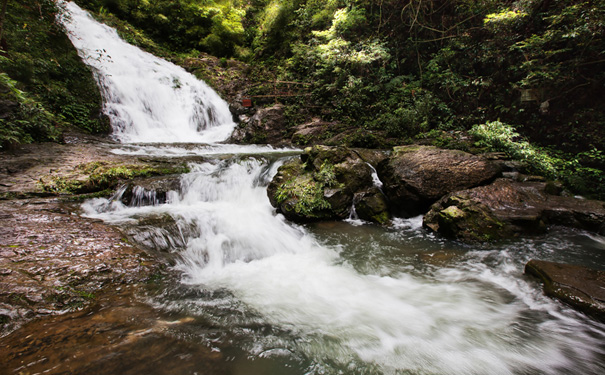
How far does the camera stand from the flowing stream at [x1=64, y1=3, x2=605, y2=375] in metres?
1.95

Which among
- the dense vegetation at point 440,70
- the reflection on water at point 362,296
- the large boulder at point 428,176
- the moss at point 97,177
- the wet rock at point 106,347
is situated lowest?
the reflection on water at point 362,296

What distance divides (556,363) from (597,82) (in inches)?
341

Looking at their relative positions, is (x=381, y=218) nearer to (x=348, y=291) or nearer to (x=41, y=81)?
(x=348, y=291)

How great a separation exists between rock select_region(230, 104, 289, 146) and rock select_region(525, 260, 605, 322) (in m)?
9.54

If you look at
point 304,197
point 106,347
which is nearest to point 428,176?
point 304,197

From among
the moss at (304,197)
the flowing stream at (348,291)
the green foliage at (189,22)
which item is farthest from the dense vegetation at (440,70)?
the flowing stream at (348,291)

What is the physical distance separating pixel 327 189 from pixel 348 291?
9.12 ft

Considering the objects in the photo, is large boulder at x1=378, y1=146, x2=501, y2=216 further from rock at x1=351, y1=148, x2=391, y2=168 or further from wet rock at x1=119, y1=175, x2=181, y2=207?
wet rock at x1=119, y1=175, x2=181, y2=207

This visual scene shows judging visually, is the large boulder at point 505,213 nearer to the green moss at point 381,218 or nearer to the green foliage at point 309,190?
the green moss at point 381,218

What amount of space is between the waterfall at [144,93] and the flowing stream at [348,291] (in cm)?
559

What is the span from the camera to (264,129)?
11.4 meters

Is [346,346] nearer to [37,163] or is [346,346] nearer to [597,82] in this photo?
[37,163]

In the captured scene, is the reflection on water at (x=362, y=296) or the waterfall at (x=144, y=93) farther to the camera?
the waterfall at (x=144, y=93)

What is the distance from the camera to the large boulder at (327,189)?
5234 millimetres
